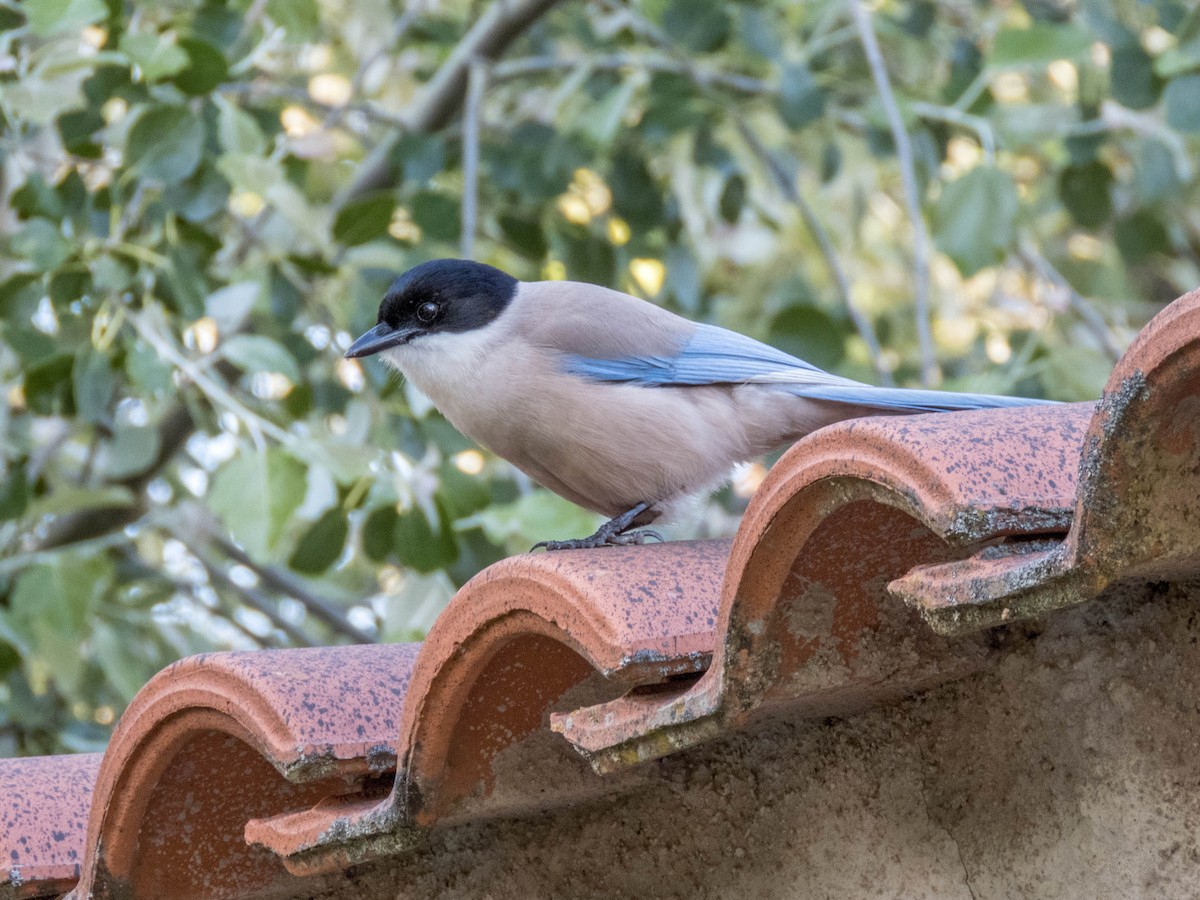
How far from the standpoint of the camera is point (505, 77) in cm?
536

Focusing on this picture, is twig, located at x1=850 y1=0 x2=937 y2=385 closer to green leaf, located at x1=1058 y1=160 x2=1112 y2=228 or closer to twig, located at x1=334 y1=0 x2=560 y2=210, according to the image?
green leaf, located at x1=1058 y1=160 x2=1112 y2=228

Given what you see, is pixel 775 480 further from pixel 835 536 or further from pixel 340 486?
pixel 340 486

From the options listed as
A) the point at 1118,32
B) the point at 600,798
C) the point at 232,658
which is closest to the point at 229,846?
the point at 232,658

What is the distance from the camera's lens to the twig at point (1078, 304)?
446 centimetres

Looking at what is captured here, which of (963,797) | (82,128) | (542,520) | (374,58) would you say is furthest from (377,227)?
(963,797)

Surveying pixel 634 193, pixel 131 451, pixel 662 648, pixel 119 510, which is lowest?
pixel 119 510

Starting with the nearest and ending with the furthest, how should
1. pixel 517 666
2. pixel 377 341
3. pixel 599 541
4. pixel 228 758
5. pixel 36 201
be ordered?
pixel 517 666 < pixel 228 758 < pixel 599 541 < pixel 377 341 < pixel 36 201

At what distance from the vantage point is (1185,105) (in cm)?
398

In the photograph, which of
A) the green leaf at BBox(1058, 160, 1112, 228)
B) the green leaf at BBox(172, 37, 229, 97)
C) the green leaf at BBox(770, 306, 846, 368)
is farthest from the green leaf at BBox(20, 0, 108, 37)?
the green leaf at BBox(1058, 160, 1112, 228)

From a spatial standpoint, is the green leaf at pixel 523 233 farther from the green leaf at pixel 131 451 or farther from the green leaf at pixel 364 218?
the green leaf at pixel 131 451

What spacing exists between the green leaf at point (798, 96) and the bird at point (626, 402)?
153 centimetres

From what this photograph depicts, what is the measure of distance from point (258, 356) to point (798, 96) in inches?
72.9

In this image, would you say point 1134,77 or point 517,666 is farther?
point 1134,77

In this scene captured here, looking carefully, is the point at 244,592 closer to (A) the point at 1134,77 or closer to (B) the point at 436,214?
(B) the point at 436,214
